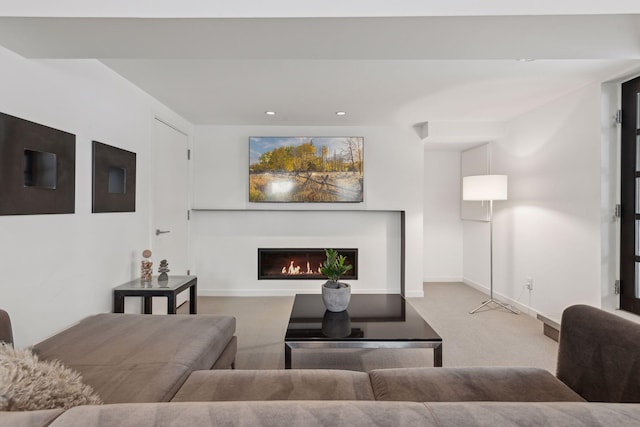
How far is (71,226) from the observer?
2.20 m

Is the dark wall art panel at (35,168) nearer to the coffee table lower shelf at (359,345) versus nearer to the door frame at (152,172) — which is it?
the door frame at (152,172)

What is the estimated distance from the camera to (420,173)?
4570 millimetres

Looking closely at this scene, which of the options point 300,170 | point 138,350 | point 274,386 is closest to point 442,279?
point 300,170

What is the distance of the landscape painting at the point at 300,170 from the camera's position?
4.45 metres

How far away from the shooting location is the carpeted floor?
2639 millimetres

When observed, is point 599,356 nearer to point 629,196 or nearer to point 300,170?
point 629,196

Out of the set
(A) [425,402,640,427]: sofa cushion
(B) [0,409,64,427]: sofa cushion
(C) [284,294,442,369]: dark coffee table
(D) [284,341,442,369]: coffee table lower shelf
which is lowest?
(D) [284,341,442,369]: coffee table lower shelf

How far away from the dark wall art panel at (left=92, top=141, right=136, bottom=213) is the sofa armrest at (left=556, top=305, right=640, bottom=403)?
2.93 metres

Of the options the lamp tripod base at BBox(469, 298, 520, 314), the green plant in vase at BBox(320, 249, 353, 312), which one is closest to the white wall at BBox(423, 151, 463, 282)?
the lamp tripod base at BBox(469, 298, 520, 314)

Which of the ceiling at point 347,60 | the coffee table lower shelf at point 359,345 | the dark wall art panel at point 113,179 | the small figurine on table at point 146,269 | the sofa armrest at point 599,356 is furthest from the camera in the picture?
the small figurine on table at point 146,269

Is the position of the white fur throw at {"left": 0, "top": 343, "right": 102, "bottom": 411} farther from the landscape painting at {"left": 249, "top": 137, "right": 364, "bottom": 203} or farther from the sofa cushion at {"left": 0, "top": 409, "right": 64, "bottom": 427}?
the landscape painting at {"left": 249, "top": 137, "right": 364, "bottom": 203}

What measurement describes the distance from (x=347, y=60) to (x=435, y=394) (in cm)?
221

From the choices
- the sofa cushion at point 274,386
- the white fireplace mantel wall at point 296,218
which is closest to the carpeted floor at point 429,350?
the white fireplace mantel wall at point 296,218

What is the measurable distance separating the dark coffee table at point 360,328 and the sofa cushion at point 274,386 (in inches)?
22.8
